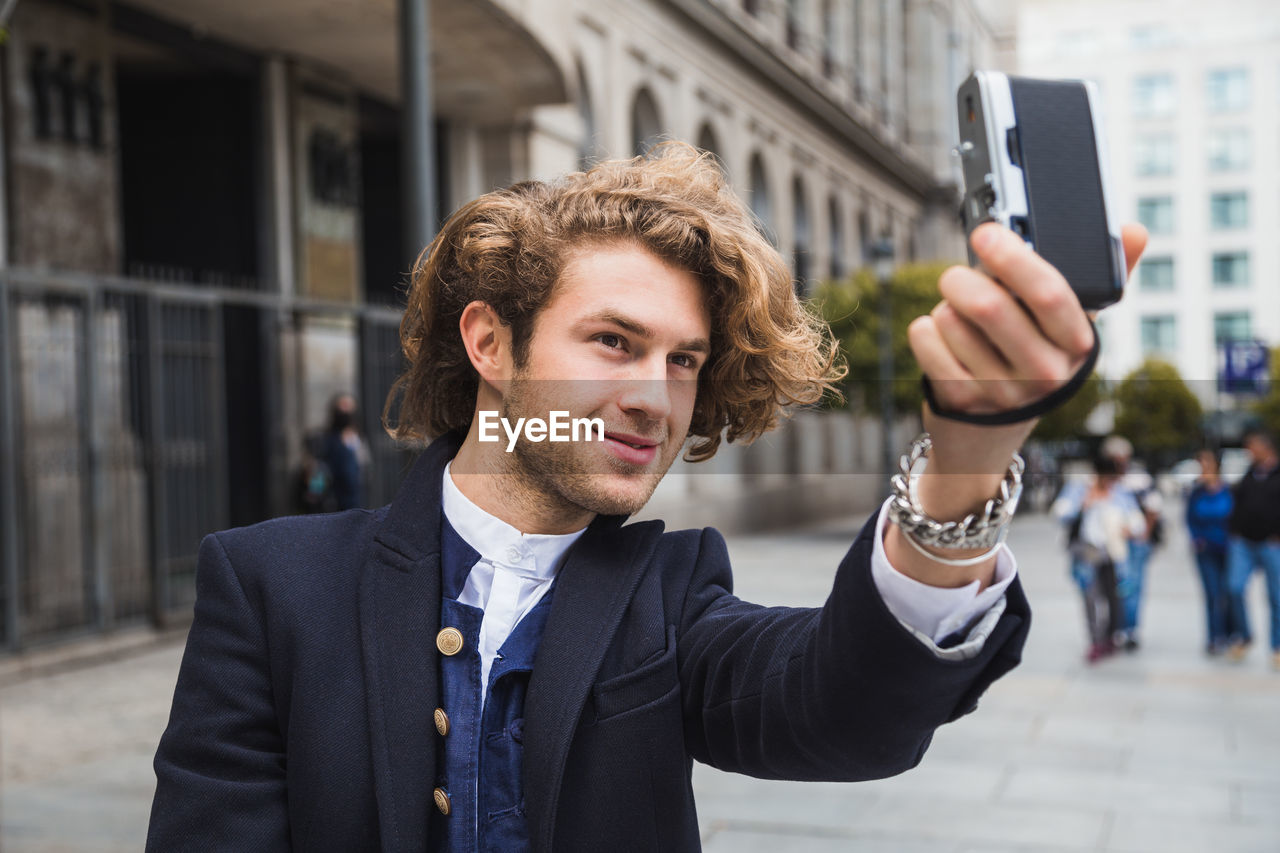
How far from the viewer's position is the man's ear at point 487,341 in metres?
1.99

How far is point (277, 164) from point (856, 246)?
23.0 metres

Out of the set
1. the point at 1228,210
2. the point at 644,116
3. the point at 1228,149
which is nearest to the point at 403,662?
the point at 644,116

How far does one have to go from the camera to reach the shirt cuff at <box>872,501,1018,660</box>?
135cm

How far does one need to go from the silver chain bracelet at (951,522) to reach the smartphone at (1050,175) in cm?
22

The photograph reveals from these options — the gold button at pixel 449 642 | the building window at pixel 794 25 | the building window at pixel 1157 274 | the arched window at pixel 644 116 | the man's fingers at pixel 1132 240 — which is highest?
the building window at pixel 794 25

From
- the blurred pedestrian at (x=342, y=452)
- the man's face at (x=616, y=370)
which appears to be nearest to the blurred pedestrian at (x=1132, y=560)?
the blurred pedestrian at (x=342, y=452)

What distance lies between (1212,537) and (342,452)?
728 cm

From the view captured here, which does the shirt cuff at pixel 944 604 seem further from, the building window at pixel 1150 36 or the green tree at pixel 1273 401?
the building window at pixel 1150 36

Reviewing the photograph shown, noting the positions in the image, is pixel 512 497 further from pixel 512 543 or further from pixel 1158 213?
pixel 1158 213

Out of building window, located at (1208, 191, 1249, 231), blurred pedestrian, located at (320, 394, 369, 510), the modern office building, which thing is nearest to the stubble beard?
blurred pedestrian, located at (320, 394, 369, 510)

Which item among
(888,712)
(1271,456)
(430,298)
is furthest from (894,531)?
(1271,456)

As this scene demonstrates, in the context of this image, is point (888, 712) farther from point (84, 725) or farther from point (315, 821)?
point (84, 725)

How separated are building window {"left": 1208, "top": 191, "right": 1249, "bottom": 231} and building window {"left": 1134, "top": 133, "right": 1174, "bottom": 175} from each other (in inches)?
128

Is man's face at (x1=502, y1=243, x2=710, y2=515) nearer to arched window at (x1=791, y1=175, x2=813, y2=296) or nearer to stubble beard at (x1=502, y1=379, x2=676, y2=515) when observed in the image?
stubble beard at (x1=502, y1=379, x2=676, y2=515)
